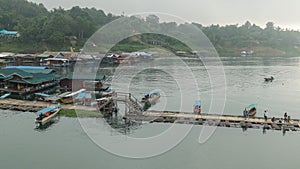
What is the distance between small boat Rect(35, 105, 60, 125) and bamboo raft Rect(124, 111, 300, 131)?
4.61m

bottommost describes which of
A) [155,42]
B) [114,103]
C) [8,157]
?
[8,157]

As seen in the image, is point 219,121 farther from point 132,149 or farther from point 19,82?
point 19,82

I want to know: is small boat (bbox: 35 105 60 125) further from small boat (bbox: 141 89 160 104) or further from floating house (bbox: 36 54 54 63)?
floating house (bbox: 36 54 54 63)

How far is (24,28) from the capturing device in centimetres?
6147

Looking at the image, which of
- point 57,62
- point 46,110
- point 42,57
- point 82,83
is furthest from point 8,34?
point 46,110

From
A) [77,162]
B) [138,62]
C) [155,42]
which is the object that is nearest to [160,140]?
[77,162]

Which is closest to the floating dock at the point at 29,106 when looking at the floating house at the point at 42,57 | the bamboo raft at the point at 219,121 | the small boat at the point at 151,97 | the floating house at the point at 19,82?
the bamboo raft at the point at 219,121

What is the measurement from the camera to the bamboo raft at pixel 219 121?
1777 cm

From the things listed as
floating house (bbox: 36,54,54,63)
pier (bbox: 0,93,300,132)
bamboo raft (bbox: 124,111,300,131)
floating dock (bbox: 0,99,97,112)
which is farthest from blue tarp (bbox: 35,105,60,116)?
Answer: floating house (bbox: 36,54,54,63)

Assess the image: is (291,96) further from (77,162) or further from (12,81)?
(12,81)

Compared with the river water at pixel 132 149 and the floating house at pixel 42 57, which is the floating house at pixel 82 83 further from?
the floating house at pixel 42 57

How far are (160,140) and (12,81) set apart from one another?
54.9ft

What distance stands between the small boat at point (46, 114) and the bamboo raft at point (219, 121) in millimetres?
4614

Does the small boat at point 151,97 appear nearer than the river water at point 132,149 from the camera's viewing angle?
No
